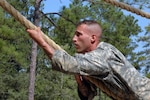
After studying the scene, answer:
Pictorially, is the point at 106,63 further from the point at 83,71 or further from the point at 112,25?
the point at 112,25

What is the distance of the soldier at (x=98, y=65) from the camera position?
6.11 feet

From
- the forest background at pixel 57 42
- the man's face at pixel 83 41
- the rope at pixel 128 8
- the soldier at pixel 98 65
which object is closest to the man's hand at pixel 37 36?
the soldier at pixel 98 65

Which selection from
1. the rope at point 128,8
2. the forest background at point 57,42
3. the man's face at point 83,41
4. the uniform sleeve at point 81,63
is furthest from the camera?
the forest background at point 57,42

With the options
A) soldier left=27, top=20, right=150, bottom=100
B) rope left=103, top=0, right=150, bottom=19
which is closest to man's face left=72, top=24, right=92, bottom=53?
soldier left=27, top=20, right=150, bottom=100

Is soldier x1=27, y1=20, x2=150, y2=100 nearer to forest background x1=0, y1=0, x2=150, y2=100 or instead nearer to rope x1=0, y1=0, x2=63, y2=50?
rope x1=0, y1=0, x2=63, y2=50

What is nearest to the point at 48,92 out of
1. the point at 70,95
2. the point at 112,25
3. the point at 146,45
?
the point at 70,95

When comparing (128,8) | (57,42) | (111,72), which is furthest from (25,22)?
(57,42)

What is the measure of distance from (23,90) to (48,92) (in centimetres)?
120

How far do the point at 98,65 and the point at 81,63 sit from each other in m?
0.07

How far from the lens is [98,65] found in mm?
1878

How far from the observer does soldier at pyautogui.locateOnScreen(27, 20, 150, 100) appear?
1862 millimetres

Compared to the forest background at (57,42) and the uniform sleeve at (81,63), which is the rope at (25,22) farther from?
the forest background at (57,42)

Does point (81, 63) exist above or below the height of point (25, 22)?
below

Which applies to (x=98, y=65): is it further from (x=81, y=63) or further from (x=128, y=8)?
(x=128, y=8)
